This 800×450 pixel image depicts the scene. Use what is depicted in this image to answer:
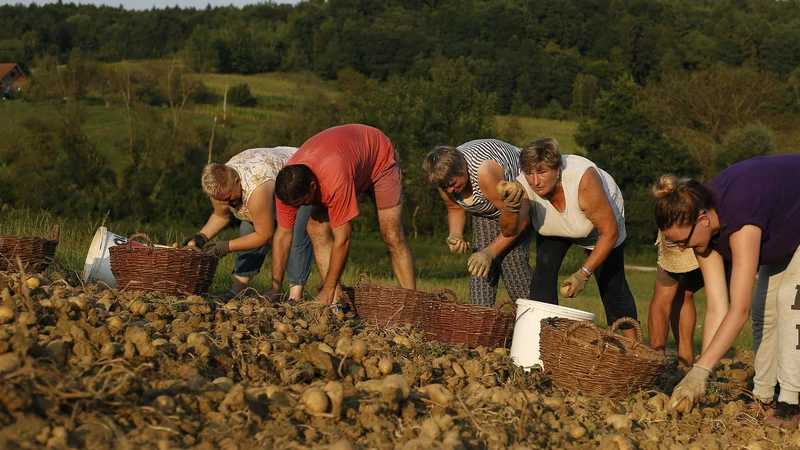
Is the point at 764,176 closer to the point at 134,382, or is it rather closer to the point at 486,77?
the point at 134,382

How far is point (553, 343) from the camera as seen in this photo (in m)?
4.47

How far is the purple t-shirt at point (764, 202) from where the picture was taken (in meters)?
4.13

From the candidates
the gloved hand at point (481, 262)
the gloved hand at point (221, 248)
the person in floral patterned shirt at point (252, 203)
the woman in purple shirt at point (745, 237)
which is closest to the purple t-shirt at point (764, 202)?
the woman in purple shirt at point (745, 237)

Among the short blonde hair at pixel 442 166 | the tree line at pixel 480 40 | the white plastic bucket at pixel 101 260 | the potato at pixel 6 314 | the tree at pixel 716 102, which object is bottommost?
the white plastic bucket at pixel 101 260

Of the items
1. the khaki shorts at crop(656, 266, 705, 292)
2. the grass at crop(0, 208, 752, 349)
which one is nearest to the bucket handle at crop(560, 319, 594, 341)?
the khaki shorts at crop(656, 266, 705, 292)

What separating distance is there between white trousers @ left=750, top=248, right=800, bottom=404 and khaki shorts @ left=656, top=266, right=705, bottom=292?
0.76 m

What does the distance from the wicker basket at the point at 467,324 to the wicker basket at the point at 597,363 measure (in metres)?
0.68

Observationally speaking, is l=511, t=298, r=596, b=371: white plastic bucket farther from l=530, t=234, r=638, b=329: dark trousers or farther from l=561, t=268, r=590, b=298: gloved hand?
l=530, t=234, r=638, b=329: dark trousers

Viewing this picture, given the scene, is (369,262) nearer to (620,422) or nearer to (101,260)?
(101,260)

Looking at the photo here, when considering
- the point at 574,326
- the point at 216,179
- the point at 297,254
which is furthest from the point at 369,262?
the point at 574,326

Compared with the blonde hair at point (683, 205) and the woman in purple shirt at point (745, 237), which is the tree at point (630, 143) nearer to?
the woman in purple shirt at point (745, 237)

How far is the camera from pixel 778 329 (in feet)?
14.4

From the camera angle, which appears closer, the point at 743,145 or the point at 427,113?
the point at 743,145

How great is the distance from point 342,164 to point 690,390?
2687mm
